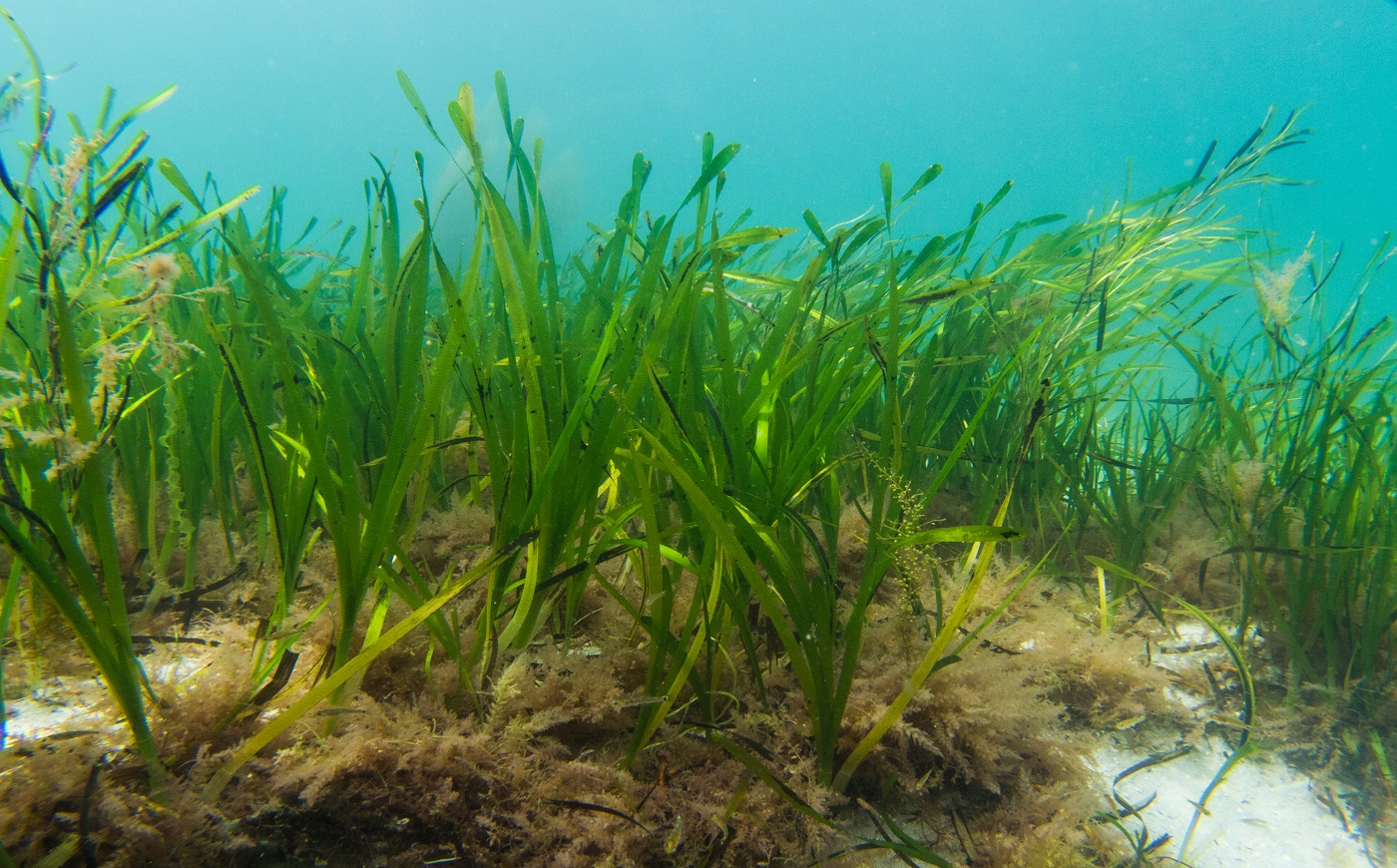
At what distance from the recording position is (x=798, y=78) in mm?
89812

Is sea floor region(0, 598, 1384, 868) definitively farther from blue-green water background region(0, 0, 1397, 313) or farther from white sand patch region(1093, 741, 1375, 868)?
blue-green water background region(0, 0, 1397, 313)

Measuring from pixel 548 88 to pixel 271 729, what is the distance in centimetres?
8830

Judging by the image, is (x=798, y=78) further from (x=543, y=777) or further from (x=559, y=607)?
(x=543, y=777)

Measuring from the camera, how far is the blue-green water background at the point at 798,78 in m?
70.0

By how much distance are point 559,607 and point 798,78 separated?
106 meters

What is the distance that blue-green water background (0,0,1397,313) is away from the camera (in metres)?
70.0

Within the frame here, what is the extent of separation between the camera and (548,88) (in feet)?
244

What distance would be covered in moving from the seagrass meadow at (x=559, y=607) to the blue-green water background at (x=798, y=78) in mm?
68808

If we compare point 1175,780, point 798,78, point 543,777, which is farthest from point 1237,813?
point 798,78

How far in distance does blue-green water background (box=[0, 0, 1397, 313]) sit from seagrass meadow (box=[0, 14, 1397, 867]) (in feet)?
226

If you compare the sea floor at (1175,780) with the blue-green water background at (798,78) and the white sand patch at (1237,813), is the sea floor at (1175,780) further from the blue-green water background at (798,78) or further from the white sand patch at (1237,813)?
the blue-green water background at (798,78)

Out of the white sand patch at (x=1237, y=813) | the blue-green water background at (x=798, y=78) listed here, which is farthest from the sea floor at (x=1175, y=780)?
the blue-green water background at (x=798, y=78)

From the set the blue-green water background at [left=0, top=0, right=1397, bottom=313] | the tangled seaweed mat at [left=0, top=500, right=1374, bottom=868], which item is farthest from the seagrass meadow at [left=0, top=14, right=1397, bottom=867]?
the blue-green water background at [left=0, top=0, right=1397, bottom=313]

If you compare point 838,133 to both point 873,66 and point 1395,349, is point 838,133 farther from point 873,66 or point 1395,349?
point 1395,349
